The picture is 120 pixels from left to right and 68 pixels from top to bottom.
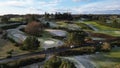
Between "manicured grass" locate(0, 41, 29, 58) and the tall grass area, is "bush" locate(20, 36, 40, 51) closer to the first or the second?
"manicured grass" locate(0, 41, 29, 58)

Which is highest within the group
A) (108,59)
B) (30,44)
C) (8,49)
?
(30,44)

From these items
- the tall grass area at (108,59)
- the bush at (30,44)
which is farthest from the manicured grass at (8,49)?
the tall grass area at (108,59)

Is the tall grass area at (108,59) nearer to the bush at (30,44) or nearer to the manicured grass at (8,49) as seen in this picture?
the bush at (30,44)

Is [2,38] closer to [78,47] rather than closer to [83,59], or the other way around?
[78,47]

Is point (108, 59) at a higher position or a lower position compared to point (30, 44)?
lower

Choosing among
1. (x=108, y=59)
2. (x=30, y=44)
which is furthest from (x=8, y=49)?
(x=108, y=59)

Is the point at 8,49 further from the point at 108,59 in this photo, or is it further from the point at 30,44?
the point at 108,59

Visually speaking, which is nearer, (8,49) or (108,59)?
(108,59)

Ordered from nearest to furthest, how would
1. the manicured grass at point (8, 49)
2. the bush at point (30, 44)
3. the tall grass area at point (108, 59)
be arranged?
the tall grass area at point (108, 59)
the manicured grass at point (8, 49)
the bush at point (30, 44)

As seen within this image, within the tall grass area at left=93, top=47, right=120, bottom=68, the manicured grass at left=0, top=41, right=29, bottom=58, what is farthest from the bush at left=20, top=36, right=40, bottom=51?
the tall grass area at left=93, top=47, right=120, bottom=68
